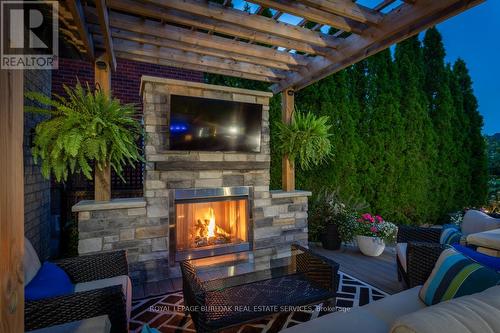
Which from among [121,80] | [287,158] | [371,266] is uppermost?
[121,80]

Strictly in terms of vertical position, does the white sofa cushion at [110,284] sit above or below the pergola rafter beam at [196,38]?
below

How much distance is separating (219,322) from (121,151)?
1.82 m

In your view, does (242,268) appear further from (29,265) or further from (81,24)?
(81,24)

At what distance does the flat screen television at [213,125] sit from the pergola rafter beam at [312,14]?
1318mm

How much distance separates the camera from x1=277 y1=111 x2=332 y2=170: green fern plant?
3.68 metres

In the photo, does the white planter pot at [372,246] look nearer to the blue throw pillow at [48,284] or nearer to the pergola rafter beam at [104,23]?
the blue throw pillow at [48,284]

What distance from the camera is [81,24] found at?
7.00ft

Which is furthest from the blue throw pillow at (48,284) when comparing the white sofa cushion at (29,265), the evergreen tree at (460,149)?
the evergreen tree at (460,149)

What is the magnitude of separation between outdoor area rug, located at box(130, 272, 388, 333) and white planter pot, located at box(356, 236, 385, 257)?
3.49 feet

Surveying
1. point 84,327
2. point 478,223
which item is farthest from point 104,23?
point 478,223

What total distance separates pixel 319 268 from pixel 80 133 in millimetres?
2582

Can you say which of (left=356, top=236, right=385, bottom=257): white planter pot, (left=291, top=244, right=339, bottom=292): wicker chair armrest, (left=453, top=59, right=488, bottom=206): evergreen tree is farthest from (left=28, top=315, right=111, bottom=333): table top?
(left=453, top=59, right=488, bottom=206): evergreen tree

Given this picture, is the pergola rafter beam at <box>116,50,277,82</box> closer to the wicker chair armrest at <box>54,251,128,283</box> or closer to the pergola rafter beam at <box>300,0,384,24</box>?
the pergola rafter beam at <box>300,0,384,24</box>

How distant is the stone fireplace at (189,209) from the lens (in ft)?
9.24
